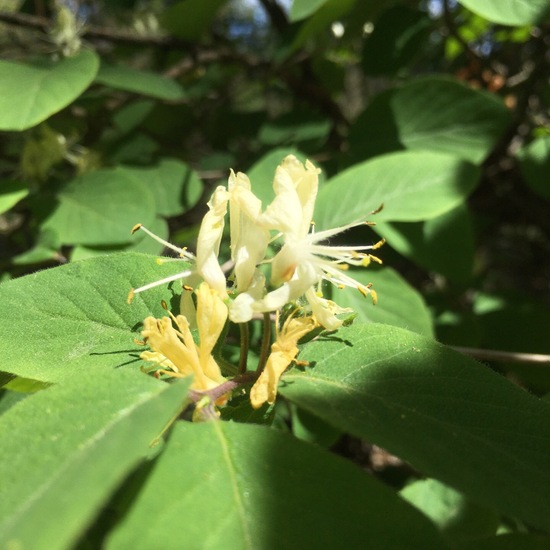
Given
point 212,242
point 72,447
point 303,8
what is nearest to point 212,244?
point 212,242

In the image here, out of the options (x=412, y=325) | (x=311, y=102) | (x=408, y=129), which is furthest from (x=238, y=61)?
(x=412, y=325)

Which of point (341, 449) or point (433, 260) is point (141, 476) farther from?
point (341, 449)

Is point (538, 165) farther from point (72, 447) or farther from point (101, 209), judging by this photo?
point (72, 447)

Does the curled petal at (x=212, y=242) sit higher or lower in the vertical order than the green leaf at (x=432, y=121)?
higher

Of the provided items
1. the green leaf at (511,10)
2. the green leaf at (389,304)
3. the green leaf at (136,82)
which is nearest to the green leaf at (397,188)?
the green leaf at (389,304)

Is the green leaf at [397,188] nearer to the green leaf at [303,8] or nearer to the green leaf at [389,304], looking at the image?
the green leaf at [389,304]
